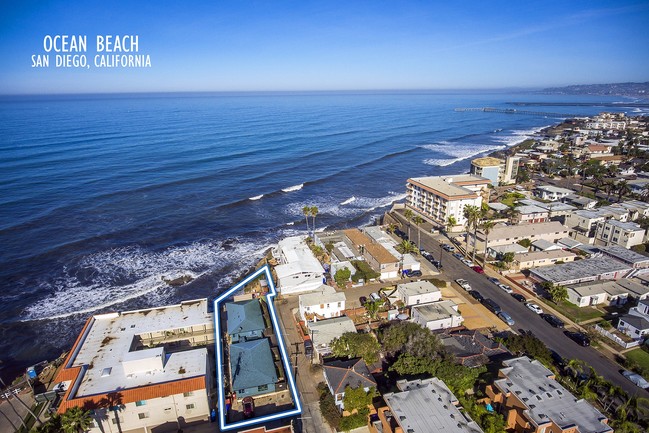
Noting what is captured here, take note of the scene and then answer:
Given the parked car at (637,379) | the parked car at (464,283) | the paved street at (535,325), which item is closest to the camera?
the parked car at (637,379)

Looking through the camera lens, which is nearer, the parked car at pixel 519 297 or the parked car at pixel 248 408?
the parked car at pixel 248 408

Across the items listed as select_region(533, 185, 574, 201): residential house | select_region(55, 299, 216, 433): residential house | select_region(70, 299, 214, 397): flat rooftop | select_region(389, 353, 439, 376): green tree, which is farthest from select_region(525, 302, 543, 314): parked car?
select_region(533, 185, 574, 201): residential house

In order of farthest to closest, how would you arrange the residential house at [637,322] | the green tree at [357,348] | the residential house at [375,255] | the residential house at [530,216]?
the residential house at [530,216]
the residential house at [375,255]
the residential house at [637,322]
the green tree at [357,348]

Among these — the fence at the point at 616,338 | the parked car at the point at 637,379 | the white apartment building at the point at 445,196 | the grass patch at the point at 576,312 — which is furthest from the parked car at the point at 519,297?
the white apartment building at the point at 445,196

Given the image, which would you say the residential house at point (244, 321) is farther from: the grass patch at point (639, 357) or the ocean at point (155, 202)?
the grass patch at point (639, 357)

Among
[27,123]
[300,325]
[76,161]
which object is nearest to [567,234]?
[300,325]

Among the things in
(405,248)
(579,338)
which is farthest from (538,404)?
(405,248)

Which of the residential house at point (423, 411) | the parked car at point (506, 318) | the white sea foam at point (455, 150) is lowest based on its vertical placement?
the parked car at point (506, 318)

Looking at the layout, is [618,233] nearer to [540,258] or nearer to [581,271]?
[540,258]

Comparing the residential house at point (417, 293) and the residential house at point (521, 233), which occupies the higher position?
the residential house at point (521, 233)
